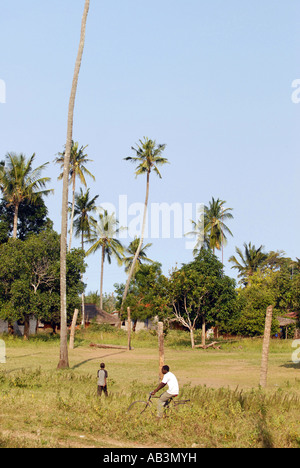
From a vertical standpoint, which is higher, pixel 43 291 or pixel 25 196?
pixel 25 196

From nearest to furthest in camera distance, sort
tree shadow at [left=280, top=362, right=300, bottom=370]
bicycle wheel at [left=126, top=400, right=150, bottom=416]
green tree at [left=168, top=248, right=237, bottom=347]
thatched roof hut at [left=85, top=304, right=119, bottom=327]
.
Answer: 1. bicycle wheel at [left=126, top=400, right=150, bottom=416]
2. tree shadow at [left=280, top=362, right=300, bottom=370]
3. green tree at [left=168, top=248, right=237, bottom=347]
4. thatched roof hut at [left=85, top=304, right=119, bottom=327]

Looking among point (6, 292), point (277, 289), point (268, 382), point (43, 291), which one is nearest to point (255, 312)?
point (277, 289)

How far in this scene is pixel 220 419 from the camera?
13.1 meters

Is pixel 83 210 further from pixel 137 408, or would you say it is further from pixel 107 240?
pixel 137 408

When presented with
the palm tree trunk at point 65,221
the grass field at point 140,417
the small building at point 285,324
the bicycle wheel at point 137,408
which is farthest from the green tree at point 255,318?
the bicycle wheel at point 137,408

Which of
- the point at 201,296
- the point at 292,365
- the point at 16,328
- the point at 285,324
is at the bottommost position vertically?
the point at 16,328

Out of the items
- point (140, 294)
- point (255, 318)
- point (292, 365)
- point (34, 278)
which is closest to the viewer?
point (292, 365)

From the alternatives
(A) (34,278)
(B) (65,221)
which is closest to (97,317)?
(A) (34,278)

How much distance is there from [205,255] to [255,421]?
37685 mm

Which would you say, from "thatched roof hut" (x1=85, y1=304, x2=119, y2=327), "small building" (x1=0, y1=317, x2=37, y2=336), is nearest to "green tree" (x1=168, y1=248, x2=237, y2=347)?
"small building" (x1=0, y1=317, x2=37, y2=336)

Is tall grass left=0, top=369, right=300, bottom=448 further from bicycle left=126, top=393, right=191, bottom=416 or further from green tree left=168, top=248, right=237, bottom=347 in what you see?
green tree left=168, top=248, right=237, bottom=347

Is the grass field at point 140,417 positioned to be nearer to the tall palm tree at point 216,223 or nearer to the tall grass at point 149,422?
the tall grass at point 149,422
